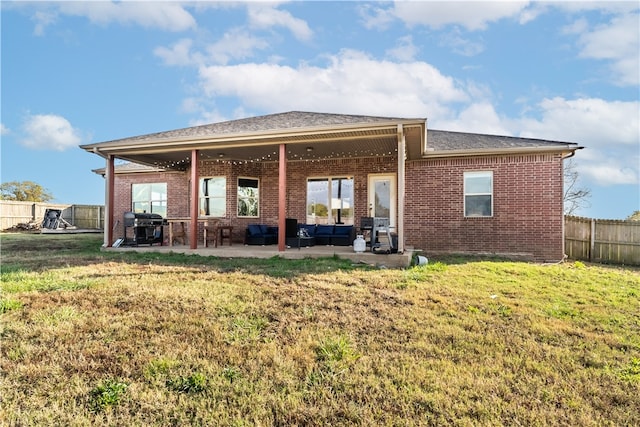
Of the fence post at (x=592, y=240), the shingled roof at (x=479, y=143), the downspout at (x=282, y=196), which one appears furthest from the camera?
the fence post at (x=592, y=240)

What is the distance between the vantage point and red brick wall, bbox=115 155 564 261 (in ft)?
32.7

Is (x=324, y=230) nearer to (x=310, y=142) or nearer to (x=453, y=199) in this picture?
(x=310, y=142)

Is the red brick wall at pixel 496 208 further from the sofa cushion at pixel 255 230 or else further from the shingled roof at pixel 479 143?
the sofa cushion at pixel 255 230

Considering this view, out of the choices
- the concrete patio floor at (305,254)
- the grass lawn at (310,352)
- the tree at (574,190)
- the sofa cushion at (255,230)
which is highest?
the tree at (574,190)

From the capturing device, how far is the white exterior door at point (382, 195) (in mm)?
11391

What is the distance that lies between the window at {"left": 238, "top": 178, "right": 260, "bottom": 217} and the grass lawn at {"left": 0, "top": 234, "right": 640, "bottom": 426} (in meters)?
6.92

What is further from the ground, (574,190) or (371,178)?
(574,190)

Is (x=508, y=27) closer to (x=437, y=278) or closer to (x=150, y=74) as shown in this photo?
(x=437, y=278)

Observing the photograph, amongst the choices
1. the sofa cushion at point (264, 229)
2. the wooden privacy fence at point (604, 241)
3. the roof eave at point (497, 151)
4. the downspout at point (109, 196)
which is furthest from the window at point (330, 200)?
the wooden privacy fence at point (604, 241)

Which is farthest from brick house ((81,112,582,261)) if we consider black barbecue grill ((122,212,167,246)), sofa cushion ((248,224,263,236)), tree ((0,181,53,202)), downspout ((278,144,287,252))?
tree ((0,181,53,202))

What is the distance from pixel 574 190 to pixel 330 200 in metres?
17.5

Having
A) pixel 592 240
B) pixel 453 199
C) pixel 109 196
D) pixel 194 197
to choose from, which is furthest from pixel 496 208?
pixel 109 196

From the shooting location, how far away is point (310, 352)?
3.17 m

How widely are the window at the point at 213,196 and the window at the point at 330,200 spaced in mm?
3121
